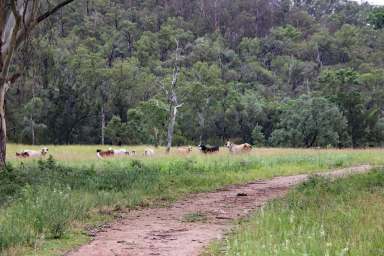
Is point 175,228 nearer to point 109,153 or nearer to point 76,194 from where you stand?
point 76,194

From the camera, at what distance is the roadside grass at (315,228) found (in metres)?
5.21

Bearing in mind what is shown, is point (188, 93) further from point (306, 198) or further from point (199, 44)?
point (306, 198)

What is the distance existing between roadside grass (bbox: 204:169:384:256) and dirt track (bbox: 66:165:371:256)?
449 mm

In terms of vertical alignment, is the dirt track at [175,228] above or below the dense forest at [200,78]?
below

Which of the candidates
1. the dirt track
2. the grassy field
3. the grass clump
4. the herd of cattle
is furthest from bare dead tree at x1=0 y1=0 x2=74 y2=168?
the herd of cattle

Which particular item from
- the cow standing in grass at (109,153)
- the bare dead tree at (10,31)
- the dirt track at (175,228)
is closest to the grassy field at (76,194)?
the dirt track at (175,228)

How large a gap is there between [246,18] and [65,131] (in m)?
68.2

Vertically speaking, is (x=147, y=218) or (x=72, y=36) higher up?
(x=72, y=36)

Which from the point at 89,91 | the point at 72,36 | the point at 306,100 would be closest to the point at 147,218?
the point at 306,100

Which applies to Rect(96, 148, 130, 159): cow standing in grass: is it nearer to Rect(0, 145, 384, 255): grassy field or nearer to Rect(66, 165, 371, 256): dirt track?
Rect(0, 145, 384, 255): grassy field

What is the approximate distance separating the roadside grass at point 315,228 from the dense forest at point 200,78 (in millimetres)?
7947

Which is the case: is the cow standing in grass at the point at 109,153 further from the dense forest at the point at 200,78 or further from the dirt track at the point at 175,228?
the dirt track at the point at 175,228

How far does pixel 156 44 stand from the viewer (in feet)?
297

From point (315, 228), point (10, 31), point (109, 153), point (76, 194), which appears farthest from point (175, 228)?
point (109, 153)
